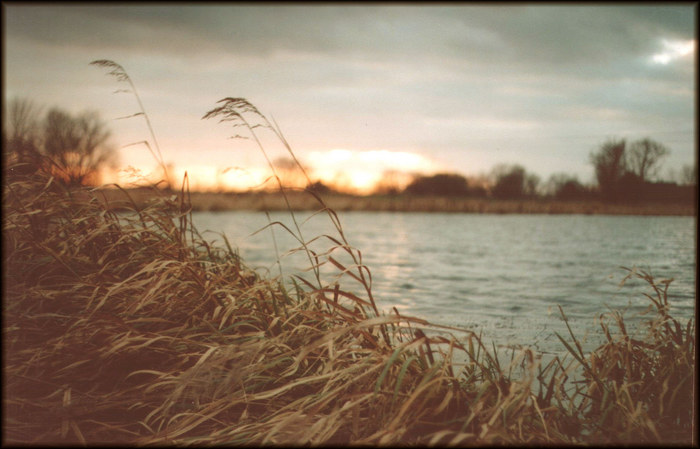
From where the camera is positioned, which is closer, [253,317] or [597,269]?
[253,317]

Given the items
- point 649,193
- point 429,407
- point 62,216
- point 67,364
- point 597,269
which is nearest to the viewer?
point 429,407

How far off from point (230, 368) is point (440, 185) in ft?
58.5

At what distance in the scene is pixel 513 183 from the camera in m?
10.1

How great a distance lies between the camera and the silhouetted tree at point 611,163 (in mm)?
6121

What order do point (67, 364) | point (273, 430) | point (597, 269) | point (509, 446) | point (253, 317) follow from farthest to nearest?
point (597, 269) < point (253, 317) < point (67, 364) < point (273, 430) < point (509, 446)

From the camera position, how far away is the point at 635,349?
251cm

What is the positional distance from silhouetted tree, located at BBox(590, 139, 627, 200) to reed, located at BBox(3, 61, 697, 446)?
4.12 metres

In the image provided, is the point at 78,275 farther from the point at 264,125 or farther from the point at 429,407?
the point at 429,407

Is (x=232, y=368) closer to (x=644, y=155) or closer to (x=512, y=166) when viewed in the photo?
(x=644, y=155)

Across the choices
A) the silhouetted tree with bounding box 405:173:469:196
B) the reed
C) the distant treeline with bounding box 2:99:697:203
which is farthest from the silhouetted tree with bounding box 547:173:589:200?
the silhouetted tree with bounding box 405:173:469:196

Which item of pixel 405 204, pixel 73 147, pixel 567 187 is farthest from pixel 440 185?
pixel 73 147

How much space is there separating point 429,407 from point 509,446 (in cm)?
33

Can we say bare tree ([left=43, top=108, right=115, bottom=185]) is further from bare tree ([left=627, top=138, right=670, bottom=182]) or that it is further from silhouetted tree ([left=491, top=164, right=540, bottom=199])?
silhouetted tree ([left=491, top=164, right=540, bottom=199])

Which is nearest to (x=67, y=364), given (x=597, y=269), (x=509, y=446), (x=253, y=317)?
(x=253, y=317)
